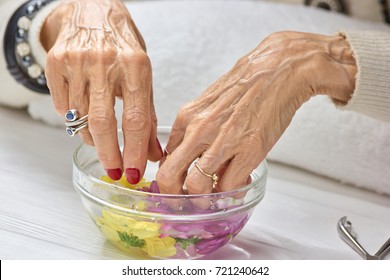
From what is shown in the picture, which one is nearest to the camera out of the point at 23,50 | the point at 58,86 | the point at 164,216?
the point at 164,216

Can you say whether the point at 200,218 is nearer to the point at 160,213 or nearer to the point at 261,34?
the point at 160,213

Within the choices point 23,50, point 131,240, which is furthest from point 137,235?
point 23,50

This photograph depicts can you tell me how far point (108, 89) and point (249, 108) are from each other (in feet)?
0.68

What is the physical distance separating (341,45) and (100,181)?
44 cm

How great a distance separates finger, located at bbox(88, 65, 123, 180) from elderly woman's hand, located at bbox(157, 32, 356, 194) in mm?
76

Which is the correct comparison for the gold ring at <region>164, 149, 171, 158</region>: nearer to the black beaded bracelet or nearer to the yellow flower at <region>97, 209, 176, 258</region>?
the yellow flower at <region>97, 209, 176, 258</region>

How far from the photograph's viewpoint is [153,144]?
104 centimetres

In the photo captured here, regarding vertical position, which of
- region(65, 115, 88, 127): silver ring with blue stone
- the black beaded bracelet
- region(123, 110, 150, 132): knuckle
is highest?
region(123, 110, 150, 132): knuckle

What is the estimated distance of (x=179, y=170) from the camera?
0.95m

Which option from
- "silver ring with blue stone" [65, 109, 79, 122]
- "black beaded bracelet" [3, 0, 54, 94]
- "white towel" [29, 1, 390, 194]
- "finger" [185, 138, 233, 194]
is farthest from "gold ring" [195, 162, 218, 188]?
"black beaded bracelet" [3, 0, 54, 94]

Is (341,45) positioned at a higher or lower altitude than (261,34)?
higher

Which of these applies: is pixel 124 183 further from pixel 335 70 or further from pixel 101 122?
pixel 335 70

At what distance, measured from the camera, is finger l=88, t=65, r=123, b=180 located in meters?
0.97

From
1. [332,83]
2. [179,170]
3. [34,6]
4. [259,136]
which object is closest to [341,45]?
[332,83]
